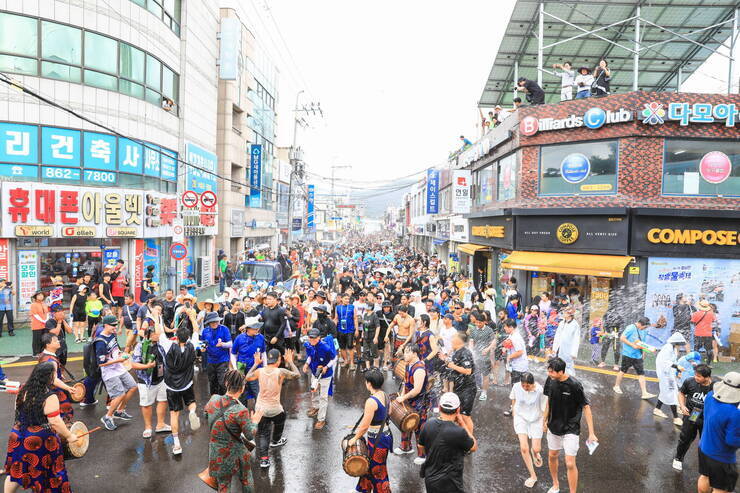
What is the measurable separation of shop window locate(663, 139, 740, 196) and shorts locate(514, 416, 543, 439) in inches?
474

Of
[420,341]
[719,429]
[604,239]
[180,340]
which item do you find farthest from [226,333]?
[604,239]

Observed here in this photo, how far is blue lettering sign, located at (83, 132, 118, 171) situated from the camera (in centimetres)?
1627

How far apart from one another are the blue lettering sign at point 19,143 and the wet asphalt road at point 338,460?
9625 millimetres

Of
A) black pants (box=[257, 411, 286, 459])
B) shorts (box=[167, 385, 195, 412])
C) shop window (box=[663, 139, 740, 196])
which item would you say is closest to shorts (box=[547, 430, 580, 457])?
black pants (box=[257, 411, 286, 459])

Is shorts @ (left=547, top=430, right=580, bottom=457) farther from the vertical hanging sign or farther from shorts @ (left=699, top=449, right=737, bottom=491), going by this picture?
the vertical hanging sign

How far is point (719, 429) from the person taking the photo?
5113 millimetres

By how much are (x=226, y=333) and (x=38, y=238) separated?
11.6m

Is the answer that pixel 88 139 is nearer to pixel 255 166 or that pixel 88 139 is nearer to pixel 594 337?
pixel 255 166

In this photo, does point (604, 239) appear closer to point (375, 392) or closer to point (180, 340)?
point (375, 392)

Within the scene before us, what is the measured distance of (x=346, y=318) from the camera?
420 inches

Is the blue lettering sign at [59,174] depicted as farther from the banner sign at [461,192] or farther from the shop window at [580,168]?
the banner sign at [461,192]

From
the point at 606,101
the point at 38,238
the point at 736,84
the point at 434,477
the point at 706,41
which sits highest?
the point at 706,41

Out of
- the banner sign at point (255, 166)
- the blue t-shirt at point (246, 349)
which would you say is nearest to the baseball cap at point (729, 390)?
the blue t-shirt at point (246, 349)

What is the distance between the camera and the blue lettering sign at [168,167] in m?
20.0
